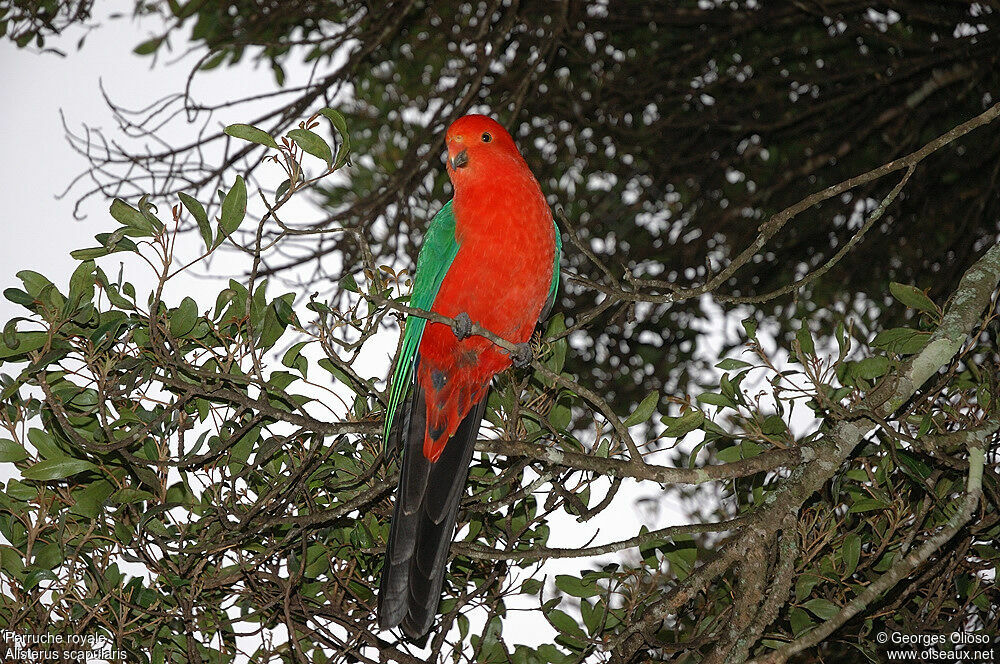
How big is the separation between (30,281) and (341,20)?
108 inches

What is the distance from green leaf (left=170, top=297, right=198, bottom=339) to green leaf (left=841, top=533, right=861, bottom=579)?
6.30ft

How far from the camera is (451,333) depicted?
285 centimetres

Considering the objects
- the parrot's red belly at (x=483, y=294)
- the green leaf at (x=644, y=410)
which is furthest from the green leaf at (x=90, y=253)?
the green leaf at (x=644, y=410)

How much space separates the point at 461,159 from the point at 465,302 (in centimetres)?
55

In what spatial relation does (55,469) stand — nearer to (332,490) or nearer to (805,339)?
(332,490)

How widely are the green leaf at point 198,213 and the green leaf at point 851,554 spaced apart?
1911 millimetres

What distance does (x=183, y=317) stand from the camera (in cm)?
222

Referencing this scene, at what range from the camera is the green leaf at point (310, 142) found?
200 cm

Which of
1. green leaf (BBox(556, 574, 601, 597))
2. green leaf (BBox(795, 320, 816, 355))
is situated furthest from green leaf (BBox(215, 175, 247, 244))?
green leaf (BBox(795, 320, 816, 355))

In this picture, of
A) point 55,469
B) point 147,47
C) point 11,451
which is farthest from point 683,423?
point 147,47

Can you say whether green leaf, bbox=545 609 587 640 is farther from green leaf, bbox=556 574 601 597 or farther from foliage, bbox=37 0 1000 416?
foliage, bbox=37 0 1000 416

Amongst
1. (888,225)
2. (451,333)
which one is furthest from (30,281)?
(888,225)

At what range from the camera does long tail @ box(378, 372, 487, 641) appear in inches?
90.7

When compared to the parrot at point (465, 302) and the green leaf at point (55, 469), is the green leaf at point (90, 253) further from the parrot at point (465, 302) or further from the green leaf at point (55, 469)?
the parrot at point (465, 302)
